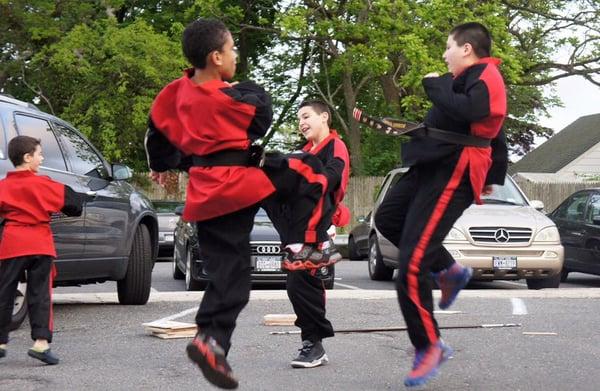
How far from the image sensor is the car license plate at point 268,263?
42.5ft

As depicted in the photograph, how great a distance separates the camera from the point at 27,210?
696 centimetres

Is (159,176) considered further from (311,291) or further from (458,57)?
(458,57)

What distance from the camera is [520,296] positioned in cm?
1074

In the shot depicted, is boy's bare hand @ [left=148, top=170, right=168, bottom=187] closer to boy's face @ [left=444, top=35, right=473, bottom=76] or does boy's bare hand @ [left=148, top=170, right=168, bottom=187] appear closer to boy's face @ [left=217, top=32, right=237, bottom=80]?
boy's face @ [left=217, top=32, right=237, bottom=80]

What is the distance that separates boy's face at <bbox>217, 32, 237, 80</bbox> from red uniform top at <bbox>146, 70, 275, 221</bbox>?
0.06m

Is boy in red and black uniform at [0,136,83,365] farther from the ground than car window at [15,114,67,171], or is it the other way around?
car window at [15,114,67,171]

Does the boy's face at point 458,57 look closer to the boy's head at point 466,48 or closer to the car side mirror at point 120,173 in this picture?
the boy's head at point 466,48

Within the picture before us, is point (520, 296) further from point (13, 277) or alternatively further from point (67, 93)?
point (67, 93)

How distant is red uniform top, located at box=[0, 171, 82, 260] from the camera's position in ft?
22.6

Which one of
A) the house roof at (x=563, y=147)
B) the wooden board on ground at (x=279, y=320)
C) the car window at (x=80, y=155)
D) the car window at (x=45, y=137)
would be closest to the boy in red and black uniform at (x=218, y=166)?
the wooden board on ground at (x=279, y=320)

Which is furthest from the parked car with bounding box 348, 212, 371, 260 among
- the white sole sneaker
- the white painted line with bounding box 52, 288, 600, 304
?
the white sole sneaker

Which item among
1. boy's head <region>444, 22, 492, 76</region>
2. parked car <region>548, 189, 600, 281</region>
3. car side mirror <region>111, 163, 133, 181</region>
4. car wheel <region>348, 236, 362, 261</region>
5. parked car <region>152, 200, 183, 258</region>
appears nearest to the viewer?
boy's head <region>444, 22, 492, 76</region>

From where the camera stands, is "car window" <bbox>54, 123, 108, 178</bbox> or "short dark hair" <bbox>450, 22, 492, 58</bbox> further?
"car window" <bbox>54, 123, 108, 178</bbox>

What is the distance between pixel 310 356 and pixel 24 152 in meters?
2.29
